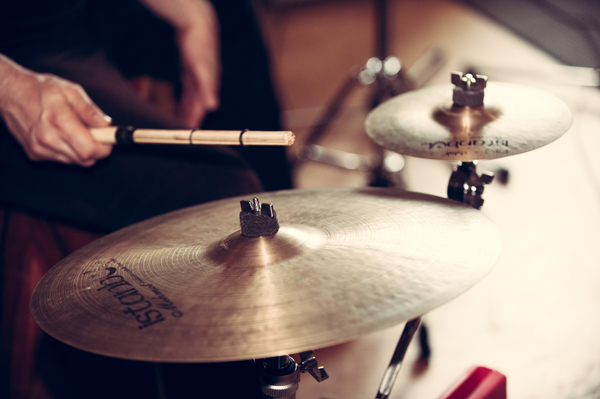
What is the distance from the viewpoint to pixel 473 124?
75cm

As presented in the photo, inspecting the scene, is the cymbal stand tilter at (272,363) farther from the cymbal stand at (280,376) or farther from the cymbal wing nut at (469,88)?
the cymbal wing nut at (469,88)

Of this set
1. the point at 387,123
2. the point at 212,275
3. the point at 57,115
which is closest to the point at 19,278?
the point at 57,115

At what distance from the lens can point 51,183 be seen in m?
0.91

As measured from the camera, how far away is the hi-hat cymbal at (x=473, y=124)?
70 centimetres

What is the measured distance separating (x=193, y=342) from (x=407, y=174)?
65.1 inches

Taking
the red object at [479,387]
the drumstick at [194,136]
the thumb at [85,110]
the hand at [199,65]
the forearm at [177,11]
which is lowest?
the red object at [479,387]

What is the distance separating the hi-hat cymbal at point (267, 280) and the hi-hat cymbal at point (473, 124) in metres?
0.09

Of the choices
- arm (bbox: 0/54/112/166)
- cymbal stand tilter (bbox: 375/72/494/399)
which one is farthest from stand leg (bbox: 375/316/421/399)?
arm (bbox: 0/54/112/166)

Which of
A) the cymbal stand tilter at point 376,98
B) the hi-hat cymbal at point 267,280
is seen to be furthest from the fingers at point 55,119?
the cymbal stand tilter at point 376,98

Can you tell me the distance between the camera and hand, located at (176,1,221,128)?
4.20ft

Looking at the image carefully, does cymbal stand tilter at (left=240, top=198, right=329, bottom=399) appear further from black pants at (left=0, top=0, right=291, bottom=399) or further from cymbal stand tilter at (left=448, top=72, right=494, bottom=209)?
cymbal stand tilter at (left=448, top=72, right=494, bottom=209)

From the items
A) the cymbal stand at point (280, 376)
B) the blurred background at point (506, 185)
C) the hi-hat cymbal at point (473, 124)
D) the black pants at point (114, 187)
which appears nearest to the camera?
the cymbal stand at point (280, 376)

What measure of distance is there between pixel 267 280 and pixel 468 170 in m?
0.41

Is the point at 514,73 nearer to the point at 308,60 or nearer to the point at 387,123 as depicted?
the point at 308,60
